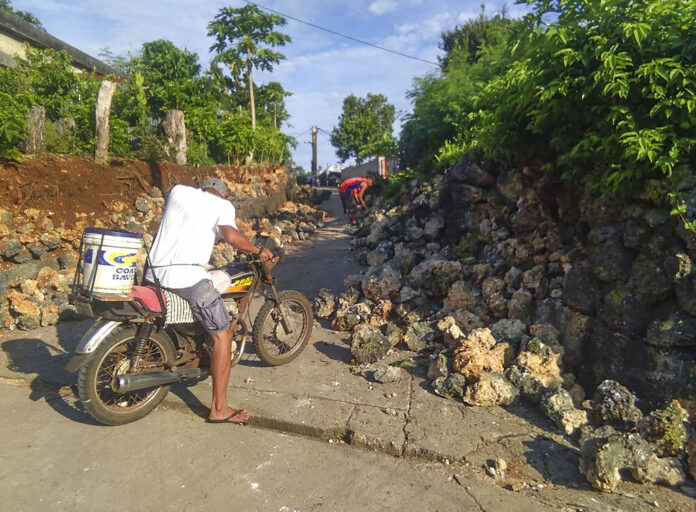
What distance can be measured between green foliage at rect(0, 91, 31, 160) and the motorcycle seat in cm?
505

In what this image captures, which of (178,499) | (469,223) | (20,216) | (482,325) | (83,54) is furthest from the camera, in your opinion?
(83,54)

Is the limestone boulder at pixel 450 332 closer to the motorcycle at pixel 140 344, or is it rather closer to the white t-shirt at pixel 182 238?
the motorcycle at pixel 140 344

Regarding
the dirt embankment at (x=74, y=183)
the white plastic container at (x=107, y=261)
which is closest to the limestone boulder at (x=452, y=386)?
the white plastic container at (x=107, y=261)

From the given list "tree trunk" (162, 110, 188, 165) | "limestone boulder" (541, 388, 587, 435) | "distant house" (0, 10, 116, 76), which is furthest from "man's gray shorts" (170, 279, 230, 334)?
"distant house" (0, 10, 116, 76)

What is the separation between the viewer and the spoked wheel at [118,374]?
3.20m

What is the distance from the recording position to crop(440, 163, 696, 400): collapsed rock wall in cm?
336

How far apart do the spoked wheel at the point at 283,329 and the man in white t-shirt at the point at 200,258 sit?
2.65ft

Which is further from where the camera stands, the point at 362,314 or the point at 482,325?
the point at 362,314

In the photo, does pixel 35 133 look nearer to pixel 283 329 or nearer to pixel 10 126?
pixel 10 126

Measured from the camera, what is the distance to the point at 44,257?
6699 millimetres

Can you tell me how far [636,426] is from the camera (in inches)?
123

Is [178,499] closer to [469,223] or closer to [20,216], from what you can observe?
[469,223]

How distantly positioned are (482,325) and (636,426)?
184 cm

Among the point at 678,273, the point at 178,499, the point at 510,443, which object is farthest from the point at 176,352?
the point at 678,273
